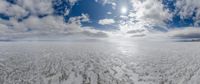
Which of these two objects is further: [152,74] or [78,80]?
[152,74]

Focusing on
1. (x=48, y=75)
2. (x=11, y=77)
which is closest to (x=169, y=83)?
(x=48, y=75)

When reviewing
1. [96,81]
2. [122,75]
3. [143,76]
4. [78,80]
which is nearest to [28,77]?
[78,80]

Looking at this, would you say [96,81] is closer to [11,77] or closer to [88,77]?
[88,77]

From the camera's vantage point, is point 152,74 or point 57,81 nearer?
point 57,81

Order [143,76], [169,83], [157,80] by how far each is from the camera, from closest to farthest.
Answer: [169,83], [157,80], [143,76]

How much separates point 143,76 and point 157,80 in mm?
1359

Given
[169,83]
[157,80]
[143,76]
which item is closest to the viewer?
[169,83]

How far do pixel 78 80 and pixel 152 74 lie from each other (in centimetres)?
608

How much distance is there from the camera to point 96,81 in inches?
490

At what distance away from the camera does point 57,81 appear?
487 inches

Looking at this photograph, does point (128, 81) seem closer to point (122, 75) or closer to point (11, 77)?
point (122, 75)

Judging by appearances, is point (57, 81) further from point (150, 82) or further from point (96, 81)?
point (150, 82)

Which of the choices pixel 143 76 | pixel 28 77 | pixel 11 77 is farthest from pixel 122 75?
pixel 11 77

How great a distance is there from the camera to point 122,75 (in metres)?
14.1
